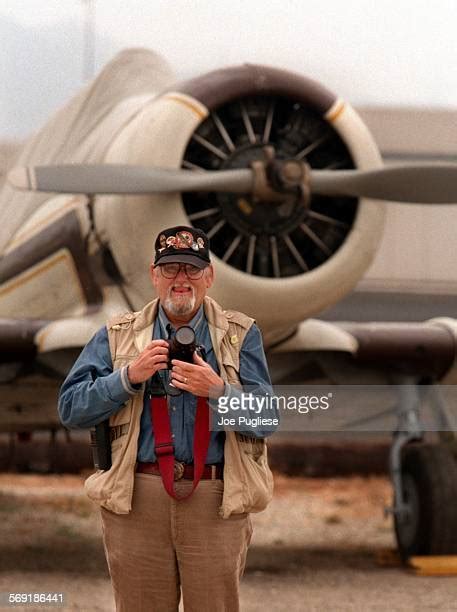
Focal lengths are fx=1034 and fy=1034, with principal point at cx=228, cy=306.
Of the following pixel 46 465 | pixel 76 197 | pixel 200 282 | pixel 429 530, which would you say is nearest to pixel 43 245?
pixel 76 197

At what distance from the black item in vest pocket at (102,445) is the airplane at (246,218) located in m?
2.97

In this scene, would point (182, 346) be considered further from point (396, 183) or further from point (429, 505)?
point (429, 505)

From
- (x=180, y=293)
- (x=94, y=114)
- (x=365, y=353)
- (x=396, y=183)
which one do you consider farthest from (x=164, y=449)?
(x=94, y=114)

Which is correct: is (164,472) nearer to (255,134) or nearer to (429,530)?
(255,134)

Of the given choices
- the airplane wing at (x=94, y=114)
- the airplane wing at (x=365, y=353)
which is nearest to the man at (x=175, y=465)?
the airplane wing at (x=365, y=353)

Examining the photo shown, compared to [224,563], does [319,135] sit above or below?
above

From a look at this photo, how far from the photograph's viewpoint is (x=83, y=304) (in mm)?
5750

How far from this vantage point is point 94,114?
20.6 ft

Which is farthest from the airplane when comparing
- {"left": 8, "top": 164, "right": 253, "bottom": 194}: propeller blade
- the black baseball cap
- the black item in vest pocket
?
the black item in vest pocket

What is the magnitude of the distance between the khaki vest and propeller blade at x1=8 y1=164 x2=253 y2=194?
285 centimetres

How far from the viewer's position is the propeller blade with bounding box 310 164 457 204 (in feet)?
16.2

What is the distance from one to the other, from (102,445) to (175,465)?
14cm

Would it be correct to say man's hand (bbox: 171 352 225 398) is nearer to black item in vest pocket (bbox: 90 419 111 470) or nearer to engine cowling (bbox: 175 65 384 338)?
black item in vest pocket (bbox: 90 419 111 470)

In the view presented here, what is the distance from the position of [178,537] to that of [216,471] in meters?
0.14
